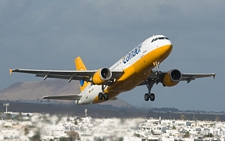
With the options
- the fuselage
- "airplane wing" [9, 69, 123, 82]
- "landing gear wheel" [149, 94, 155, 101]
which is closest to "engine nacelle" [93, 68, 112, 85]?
"airplane wing" [9, 69, 123, 82]

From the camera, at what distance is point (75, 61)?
228 feet

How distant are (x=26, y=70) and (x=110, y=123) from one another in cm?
1342

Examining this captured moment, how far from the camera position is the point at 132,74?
1984 inches

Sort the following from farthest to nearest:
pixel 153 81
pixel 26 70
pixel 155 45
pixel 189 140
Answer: pixel 189 140, pixel 153 81, pixel 26 70, pixel 155 45

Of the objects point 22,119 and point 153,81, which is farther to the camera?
point 22,119

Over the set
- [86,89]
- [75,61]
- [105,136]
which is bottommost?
[105,136]

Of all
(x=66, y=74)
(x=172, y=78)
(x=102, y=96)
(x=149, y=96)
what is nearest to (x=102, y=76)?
(x=102, y=96)

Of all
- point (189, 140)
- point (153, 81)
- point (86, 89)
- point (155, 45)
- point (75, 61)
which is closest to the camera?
point (155, 45)

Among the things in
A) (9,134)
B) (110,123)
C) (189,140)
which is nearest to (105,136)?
(110,123)

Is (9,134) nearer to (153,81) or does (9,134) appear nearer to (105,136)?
(105,136)

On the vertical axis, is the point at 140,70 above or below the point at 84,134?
above

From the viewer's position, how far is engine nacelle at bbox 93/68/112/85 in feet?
170

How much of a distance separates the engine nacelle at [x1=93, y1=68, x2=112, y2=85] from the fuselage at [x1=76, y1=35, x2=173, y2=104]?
101 cm

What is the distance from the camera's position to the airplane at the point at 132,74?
49.1 metres
